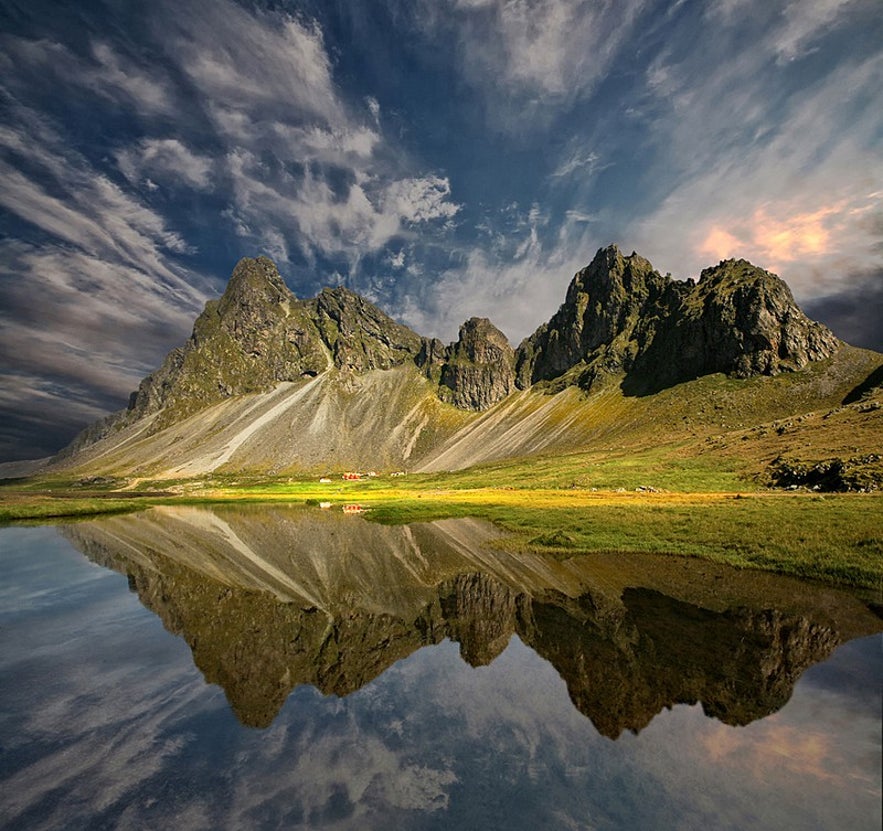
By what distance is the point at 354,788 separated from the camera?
9.56 meters

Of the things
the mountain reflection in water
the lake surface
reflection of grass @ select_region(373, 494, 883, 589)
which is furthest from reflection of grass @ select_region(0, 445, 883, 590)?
the lake surface

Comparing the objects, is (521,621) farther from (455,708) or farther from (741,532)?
(741,532)

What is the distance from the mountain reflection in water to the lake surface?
12 centimetres

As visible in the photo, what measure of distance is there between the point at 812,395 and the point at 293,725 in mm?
180868

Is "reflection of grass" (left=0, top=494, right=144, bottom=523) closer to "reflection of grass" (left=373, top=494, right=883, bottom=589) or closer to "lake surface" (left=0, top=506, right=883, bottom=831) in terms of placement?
"lake surface" (left=0, top=506, right=883, bottom=831)

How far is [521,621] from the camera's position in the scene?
19266 millimetres

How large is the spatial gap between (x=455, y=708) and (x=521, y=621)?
7.14 m

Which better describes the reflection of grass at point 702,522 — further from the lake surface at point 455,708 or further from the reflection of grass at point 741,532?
the lake surface at point 455,708

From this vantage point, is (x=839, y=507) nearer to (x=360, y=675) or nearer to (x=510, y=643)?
(x=510, y=643)

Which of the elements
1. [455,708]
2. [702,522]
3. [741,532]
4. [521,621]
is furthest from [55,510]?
[741,532]

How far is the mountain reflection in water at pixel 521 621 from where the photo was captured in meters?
12.8

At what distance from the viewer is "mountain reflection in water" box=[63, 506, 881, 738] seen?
12797 mm

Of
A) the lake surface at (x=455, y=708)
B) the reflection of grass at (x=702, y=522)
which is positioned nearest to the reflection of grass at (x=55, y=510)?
the reflection of grass at (x=702, y=522)

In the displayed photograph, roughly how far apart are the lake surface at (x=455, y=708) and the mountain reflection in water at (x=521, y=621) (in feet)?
0.39
